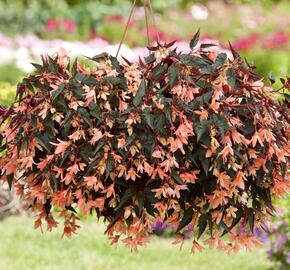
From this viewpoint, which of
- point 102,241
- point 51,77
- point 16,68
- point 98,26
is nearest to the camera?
point 51,77

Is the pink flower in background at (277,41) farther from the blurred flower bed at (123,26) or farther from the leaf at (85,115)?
the leaf at (85,115)

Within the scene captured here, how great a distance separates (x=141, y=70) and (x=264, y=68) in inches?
342

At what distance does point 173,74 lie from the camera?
110 inches

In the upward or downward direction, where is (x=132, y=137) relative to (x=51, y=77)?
downward

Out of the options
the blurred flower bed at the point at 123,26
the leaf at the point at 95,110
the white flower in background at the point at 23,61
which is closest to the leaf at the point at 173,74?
the leaf at the point at 95,110

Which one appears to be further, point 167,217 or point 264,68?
point 264,68

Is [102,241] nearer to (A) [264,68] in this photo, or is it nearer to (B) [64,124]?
(B) [64,124]

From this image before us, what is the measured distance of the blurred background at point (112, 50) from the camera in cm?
599

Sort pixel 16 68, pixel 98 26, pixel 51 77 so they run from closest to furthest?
1. pixel 51 77
2. pixel 16 68
3. pixel 98 26

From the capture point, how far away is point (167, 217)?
296 centimetres

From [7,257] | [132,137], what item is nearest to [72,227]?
[132,137]

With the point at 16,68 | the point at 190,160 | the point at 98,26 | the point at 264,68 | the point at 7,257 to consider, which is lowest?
the point at 7,257

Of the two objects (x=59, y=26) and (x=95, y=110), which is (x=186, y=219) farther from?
(x=59, y=26)

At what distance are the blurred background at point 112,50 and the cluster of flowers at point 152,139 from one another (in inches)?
73.8
